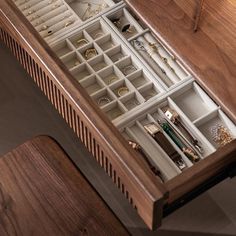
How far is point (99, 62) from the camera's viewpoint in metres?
2.06

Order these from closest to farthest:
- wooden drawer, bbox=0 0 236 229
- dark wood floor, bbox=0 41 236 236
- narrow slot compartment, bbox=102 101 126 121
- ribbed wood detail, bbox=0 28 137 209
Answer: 1. wooden drawer, bbox=0 0 236 229
2. ribbed wood detail, bbox=0 28 137 209
3. narrow slot compartment, bbox=102 101 126 121
4. dark wood floor, bbox=0 41 236 236

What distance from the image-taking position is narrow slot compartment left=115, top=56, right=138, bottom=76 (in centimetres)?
201

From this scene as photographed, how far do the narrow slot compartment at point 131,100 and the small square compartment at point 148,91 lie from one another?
0.02 m

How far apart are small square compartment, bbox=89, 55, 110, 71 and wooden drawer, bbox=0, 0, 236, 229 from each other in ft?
0.06

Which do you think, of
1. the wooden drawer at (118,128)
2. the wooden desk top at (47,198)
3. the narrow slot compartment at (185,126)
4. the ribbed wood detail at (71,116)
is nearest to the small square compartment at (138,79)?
the wooden drawer at (118,128)

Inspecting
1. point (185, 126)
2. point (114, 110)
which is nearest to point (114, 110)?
point (114, 110)

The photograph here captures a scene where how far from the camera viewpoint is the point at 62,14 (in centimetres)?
216

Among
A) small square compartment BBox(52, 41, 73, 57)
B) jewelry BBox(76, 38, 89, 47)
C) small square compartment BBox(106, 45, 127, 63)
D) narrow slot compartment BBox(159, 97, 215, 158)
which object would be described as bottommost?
narrow slot compartment BBox(159, 97, 215, 158)

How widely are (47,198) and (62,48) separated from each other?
0.56 metres

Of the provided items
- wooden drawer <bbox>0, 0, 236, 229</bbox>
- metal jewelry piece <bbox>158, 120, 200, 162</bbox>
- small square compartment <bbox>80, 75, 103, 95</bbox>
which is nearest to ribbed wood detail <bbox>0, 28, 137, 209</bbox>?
wooden drawer <bbox>0, 0, 236, 229</bbox>

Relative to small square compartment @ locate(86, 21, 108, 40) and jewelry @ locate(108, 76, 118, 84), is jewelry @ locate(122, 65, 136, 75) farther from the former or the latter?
small square compartment @ locate(86, 21, 108, 40)

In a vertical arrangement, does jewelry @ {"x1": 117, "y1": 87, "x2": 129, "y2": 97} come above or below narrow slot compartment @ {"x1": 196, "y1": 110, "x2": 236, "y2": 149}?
above

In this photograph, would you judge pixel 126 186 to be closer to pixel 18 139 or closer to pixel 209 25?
pixel 209 25

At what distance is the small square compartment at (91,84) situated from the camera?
77.6 inches
